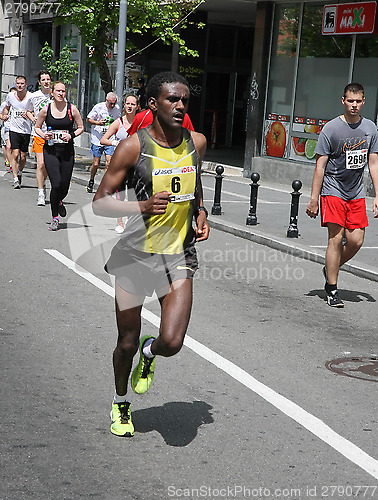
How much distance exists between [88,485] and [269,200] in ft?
44.2

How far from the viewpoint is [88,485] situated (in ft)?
13.2

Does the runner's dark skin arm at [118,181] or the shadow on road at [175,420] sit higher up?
the runner's dark skin arm at [118,181]

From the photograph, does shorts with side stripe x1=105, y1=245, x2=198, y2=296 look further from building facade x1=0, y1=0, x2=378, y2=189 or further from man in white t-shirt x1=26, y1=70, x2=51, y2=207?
building facade x1=0, y1=0, x2=378, y2=189

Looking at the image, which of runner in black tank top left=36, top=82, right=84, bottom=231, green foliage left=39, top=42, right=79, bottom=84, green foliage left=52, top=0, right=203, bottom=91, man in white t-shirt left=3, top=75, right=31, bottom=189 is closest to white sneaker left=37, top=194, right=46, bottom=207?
runner in black tank top left=36, top=82, right=84, bottom=231

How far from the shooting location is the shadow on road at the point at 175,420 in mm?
4719

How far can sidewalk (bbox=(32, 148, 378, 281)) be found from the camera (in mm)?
10945

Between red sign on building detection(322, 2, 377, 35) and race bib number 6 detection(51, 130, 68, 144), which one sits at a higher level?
red sign on building detection(322, 2, 377, 35)

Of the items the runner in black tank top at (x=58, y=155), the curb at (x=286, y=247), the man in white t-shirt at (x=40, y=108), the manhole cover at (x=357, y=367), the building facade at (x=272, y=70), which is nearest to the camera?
the manhole cover at (x=357, y=367)

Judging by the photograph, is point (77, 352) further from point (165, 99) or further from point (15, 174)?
point (15, 174)

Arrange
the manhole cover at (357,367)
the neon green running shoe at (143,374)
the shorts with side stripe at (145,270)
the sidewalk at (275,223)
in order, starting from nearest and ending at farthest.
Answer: the shorts with side stripe at (145,270) → the neon green running shoe at (143,374) → the manhole cover at (357,367) → the sidewalk at (275,223)

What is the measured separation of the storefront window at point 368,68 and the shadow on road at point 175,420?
14.4 metres

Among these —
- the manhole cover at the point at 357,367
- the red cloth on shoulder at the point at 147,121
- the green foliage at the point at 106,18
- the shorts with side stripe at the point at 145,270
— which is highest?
the green foliage at the point at 106,18

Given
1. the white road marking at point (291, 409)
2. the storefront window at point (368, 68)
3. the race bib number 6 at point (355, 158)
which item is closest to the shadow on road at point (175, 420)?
the white road marking at point (291, 409)

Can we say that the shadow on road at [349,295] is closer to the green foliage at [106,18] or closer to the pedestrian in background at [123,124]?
the pedestrian in background at [123,124]
